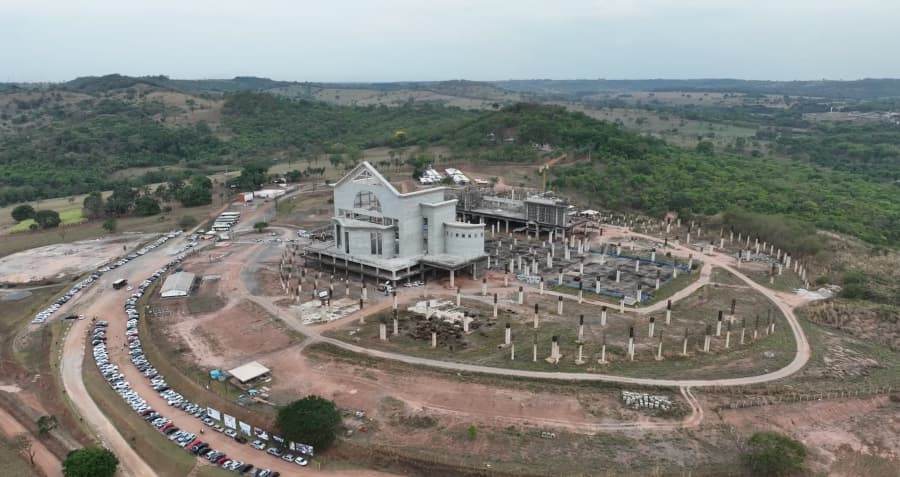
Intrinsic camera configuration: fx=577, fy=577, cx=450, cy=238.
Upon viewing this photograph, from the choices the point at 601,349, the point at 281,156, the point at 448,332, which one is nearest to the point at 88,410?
the point at 448,332

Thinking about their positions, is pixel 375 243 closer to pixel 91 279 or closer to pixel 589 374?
pixel 589 374

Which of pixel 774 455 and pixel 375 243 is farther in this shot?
pixel 375 243

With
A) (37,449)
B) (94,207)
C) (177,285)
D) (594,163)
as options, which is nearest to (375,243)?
(177,285)

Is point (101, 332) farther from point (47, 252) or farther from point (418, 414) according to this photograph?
point (47, 252)

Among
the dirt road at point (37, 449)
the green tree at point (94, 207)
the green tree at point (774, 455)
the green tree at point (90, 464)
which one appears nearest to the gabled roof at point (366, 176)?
the dirt road at point (37, 449)

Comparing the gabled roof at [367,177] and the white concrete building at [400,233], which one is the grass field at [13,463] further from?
the gabled roof at [367,177]

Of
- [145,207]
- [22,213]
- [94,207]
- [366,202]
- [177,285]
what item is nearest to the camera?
[177,285]
